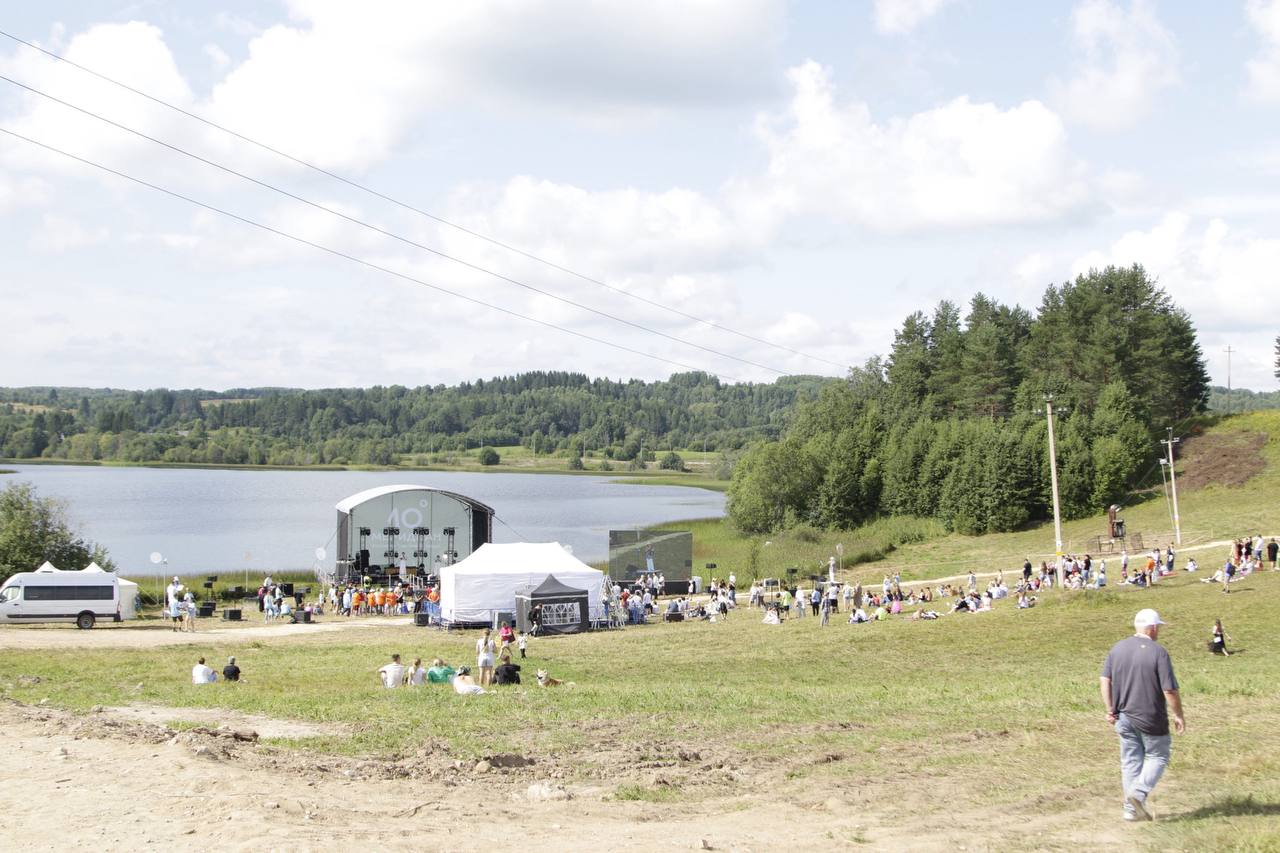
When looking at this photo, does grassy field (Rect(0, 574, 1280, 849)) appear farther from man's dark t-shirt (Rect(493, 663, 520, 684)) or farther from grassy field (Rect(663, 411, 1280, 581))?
grassy field (Rect(663, 411, 1280, 581))

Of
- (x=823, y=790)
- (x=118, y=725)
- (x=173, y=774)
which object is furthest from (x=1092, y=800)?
(x=118, y=725)

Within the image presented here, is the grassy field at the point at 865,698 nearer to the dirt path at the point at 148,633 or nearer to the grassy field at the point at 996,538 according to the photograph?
the dirt path at the point at 148,633

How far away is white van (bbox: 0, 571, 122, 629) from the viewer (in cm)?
3478

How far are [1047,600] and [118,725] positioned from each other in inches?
1073

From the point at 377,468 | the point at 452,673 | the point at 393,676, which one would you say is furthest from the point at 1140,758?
the point at 377,468

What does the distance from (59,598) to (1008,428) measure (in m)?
61.6

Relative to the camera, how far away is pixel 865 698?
17.2 meters

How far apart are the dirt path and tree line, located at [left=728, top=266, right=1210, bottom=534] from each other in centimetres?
4594

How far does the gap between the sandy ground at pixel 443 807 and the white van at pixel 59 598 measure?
25.9m

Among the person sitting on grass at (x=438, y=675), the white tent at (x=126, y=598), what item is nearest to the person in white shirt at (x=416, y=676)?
the person sitting on grass at (x=438, y=675)

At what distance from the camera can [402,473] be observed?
176 meters

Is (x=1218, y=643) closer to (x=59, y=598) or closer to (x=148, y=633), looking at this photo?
(x=148, y=633)

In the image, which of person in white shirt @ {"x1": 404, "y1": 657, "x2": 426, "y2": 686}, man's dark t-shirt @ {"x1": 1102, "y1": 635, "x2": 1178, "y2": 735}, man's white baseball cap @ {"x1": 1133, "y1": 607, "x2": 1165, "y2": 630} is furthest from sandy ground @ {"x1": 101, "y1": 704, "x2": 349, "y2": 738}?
man's white baseball cap @ {"x1": 1133, "y1": 607, "x2": 1165, "y2": 630}

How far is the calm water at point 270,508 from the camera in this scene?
71250mm
